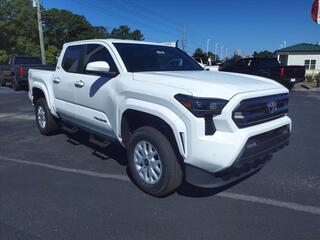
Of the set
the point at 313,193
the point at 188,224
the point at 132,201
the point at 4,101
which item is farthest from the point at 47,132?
the point at 4,101

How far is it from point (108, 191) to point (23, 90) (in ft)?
49.7

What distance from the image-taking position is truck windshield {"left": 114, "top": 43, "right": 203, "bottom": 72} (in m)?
4.85

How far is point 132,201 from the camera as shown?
405 centimetres

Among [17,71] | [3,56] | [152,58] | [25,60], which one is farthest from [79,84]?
[3,56]

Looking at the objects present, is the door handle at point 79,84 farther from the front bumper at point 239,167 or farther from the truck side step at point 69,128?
the front bumper at point 239,167

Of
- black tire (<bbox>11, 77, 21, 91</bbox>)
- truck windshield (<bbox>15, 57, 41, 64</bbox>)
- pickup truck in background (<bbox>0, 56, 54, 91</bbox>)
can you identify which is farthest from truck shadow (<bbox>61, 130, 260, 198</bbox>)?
truck windshield (<bbox>15, 57, 41, 64</bbox>)

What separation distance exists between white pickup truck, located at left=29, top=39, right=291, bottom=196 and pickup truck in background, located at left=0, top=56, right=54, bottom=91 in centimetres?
1162

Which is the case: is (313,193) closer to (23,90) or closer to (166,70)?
(166,70)

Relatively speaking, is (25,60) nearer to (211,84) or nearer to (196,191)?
(196,191)

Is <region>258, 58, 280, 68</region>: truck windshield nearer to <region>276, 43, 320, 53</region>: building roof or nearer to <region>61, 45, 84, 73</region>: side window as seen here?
<region>61, 45, 84, 73</region>: side window

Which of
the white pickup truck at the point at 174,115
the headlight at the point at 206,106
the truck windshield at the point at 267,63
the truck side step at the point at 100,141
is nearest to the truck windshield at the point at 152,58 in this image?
the white pickup truck at the point at 174,115

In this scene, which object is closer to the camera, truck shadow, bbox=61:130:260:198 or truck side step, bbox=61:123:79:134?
truck shadow, bbox=61:130:260:198

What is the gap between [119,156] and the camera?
5.80m

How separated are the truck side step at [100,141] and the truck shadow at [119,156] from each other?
122mm
